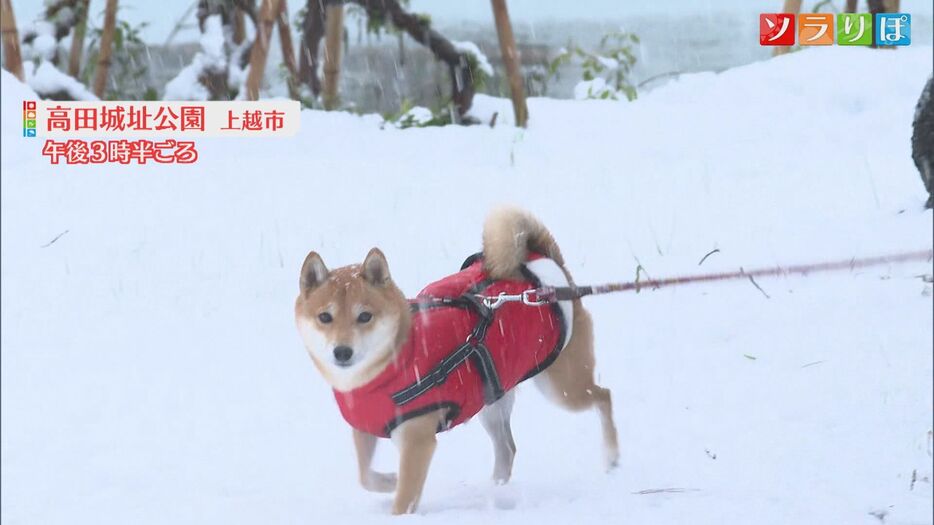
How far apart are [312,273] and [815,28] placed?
4930 mm

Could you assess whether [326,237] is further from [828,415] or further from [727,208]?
[828,415]

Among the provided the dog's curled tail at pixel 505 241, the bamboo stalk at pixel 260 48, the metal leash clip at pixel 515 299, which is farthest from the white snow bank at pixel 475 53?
the metal leash clip at pixel 515 299

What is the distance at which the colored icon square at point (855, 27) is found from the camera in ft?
23.2

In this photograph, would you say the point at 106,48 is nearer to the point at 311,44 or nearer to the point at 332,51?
the point at 311,44

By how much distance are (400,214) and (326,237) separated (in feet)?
1.49

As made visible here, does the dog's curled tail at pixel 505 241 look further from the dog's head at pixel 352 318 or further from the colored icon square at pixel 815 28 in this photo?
the colored icon square at pixel 815 28

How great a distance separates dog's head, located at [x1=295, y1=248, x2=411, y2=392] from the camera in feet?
8.89

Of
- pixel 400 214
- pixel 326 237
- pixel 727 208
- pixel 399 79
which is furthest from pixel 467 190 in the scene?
pixel 399 79

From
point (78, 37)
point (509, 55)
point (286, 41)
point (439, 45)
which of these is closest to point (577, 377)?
point (509, 55)

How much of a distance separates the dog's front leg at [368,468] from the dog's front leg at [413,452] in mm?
204

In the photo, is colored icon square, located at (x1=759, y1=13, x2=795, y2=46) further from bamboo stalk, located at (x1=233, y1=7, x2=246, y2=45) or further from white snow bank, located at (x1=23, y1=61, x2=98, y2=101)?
white snow bank, located at (x1=23, y1=61, x2=98, y2=101)

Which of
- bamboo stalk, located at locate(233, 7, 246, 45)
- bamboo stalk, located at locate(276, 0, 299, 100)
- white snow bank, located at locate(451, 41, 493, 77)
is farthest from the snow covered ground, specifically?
bamboo stalk, located at locate(233, 7, 246, 45)

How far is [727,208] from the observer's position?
5.45 meters

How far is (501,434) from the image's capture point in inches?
129
